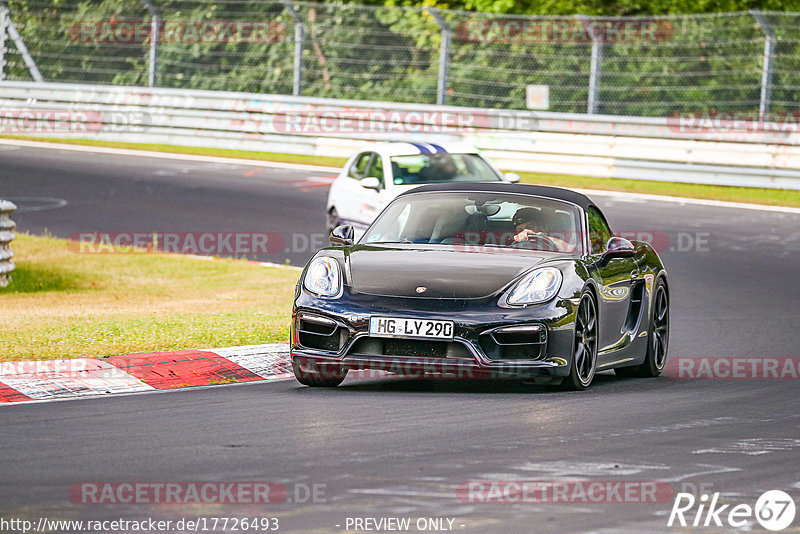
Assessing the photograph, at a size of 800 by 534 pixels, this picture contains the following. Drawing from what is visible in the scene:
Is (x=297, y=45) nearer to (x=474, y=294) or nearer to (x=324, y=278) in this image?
(x=324, y=278)

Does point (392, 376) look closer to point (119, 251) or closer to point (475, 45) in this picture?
point (119, 251)

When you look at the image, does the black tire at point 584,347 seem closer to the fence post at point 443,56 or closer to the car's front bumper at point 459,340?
the car's front bumper at point 459,340

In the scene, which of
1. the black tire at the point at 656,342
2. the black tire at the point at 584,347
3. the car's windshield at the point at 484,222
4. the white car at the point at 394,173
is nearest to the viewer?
the black tire at the point at 584,347

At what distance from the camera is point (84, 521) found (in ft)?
18.3

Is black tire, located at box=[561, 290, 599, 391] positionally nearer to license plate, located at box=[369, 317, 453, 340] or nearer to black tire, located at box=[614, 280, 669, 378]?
license plate, located at box=[369, 317, 453, 340]

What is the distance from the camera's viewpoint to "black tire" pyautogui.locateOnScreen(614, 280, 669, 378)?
10547mm

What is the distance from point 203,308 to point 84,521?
8006mm

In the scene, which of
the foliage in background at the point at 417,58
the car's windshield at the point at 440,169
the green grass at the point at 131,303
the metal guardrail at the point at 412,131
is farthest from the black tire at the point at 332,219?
the foliage in background at the point at 417,58

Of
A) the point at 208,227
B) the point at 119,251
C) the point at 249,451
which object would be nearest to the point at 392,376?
the point at 249,451

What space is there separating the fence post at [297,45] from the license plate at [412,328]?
19.3 m

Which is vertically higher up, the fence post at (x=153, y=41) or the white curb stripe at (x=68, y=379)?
the fence post at (x=153, y=41)

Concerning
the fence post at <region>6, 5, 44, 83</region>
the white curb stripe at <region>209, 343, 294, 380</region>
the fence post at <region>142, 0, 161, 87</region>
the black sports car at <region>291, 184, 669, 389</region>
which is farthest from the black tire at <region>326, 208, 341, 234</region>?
the fence post at <region>6, 5, 44, 83</region>

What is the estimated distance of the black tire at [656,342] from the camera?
10.5 meters

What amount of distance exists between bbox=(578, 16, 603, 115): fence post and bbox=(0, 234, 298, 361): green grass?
30.0 ft
